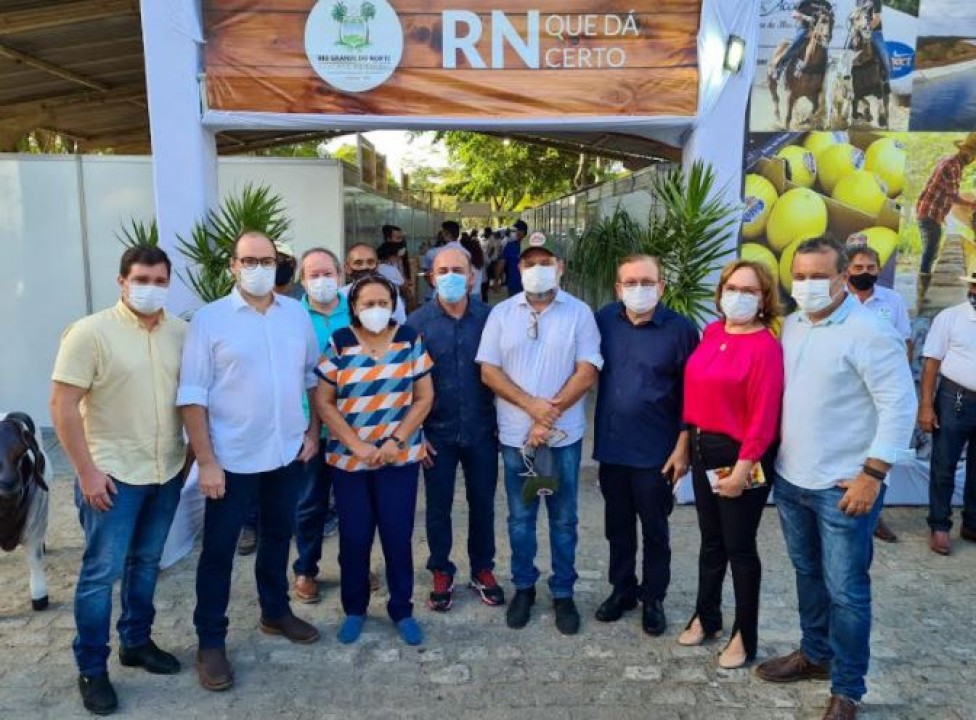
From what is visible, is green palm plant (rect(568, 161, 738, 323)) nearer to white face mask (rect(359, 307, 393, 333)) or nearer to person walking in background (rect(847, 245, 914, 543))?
person walking in background (rect(847, 245, 914, 543))

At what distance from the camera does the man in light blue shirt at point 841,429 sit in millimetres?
2793

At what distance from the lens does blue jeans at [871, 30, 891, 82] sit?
5090 millimetres

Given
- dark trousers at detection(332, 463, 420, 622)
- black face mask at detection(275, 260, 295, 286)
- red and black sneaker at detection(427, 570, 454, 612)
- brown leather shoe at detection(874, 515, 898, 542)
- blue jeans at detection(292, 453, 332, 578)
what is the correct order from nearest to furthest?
1. dark trousers at detection(332, 463, 420, 622)
2. red and black sneaker at detection(427, 570, 454, 612)
3. blue jeans at detection(292, 453, 332, 578)
4. black face mask at detection(275, 260, 295, 286)
5. brown leather shoe at detection(874, 515, 898, 542)

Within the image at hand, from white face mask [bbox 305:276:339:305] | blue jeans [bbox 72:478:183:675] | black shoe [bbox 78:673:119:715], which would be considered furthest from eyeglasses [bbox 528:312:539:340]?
black shoe [bbox 78:673:119:715]

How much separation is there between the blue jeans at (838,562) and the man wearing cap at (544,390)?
98 cm

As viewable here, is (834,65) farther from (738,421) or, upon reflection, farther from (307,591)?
(307,591)

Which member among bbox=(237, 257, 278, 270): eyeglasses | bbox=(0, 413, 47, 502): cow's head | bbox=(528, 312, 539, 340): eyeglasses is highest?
bbox=(237, 257, 278, 270): eyeglasses

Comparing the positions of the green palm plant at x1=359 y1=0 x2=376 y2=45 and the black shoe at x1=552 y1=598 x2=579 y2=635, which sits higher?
the green palm plant at x1=359 y1=0 x2=376 y2=45

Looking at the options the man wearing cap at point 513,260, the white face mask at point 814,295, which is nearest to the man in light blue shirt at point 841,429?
the white face mask at point 814,295

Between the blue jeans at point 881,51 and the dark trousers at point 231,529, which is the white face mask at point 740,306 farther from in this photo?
the blue jeans at point 881,51

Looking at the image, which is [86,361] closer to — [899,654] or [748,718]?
[748,718]

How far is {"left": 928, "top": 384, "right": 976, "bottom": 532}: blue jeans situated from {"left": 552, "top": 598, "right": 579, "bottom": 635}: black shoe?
2.56 metres

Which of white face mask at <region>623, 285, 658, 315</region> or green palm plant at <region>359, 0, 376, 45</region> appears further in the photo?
green palm plant at <region>359, 0, 376, 45</region>

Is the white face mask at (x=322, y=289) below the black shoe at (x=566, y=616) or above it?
above
